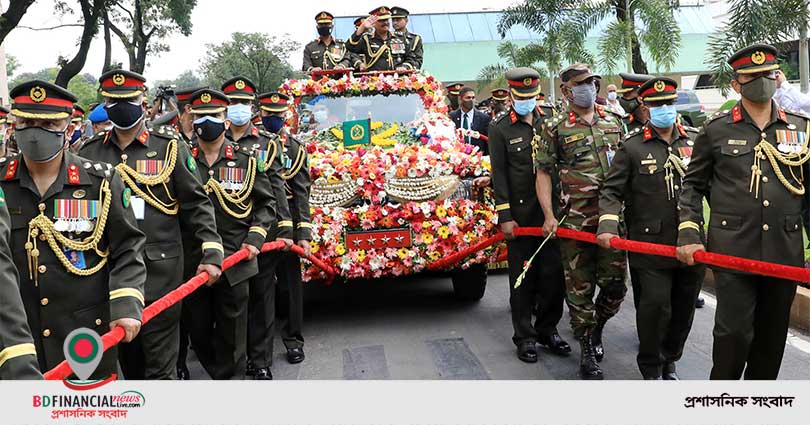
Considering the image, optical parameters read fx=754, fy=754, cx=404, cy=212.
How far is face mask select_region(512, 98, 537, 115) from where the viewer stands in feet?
18.9

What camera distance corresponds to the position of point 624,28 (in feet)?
53.1

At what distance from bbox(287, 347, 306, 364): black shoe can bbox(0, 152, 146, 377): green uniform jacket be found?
2334 millimetres

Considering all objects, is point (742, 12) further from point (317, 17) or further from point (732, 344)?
point (732, 344)

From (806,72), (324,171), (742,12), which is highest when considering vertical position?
(742,12)

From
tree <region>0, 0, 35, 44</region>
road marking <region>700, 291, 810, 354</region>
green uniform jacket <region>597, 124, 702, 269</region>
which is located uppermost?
tree <region>0, 0, 35, 44</region>

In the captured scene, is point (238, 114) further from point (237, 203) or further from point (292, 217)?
point (292, 217)

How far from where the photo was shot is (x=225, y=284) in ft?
16.0

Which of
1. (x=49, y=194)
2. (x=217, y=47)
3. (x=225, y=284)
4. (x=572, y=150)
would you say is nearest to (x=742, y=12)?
(x=572, y=150)

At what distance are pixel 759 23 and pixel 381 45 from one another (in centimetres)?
538

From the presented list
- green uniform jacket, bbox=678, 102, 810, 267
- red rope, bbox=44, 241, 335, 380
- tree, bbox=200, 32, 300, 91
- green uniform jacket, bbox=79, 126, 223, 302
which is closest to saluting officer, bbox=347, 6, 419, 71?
red rope, bbox=44, 241, 335, 380

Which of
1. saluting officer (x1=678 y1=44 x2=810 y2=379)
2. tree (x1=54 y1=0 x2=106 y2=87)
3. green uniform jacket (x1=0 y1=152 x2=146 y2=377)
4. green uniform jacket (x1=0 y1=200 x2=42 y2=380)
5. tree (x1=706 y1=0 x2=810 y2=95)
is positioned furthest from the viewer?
tree (x1=54 y1=0 x2=106 y2=87)

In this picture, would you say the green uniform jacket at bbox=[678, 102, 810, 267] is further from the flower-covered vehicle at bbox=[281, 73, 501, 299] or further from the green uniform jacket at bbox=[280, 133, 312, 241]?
the green uniform jacket at bbox=[280, 133, 312, 241]
